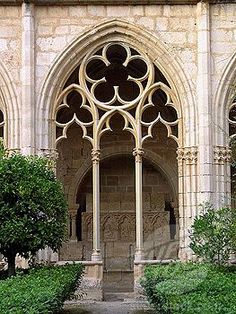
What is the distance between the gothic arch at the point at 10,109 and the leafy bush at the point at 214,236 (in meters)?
3.02

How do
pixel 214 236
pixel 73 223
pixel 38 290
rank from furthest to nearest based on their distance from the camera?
pixel 73 223 < pixel 214 236 < pixel 38 290

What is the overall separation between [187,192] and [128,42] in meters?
2.47

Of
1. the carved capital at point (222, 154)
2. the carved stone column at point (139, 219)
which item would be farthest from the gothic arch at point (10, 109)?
the carved capital at point (222, 154)

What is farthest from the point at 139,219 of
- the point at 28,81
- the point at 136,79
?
the point at 28,81

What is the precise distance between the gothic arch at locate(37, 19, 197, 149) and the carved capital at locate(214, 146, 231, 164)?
38 cm

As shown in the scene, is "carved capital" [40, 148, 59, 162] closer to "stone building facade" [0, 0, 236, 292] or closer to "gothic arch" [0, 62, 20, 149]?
"stone building facade" [0, 0, 236, 292]

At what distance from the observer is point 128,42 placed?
37.7 feet

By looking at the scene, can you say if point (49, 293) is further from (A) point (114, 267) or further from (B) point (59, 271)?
(A) point (114, 267)

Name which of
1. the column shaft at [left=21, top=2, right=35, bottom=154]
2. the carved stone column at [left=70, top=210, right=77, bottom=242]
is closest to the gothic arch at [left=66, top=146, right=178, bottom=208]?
the carved stone column at [left=70, top=210, right=77, bottom=242]

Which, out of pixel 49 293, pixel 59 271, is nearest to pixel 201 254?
pixel 59 271

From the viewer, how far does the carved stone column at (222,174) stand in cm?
1109

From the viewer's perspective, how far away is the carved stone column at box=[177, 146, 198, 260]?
1112cm

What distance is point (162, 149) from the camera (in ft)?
46.0

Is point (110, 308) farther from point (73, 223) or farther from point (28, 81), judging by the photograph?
point (73, 223)
